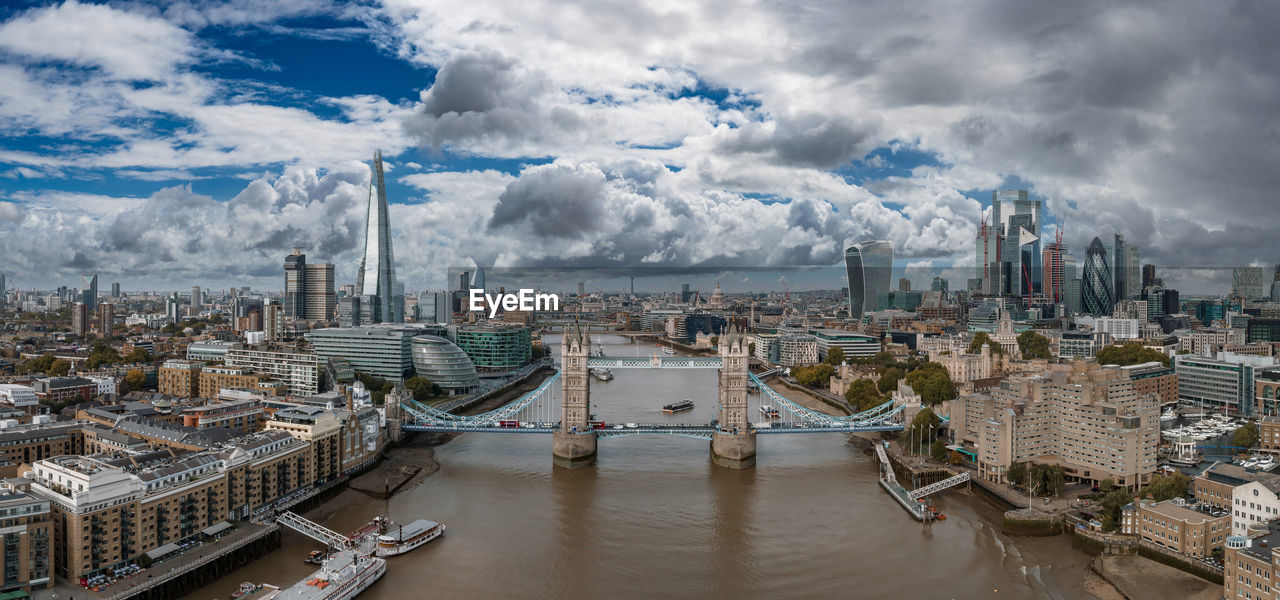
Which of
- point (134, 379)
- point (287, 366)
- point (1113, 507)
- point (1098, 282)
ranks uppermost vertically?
point (1098, 282)

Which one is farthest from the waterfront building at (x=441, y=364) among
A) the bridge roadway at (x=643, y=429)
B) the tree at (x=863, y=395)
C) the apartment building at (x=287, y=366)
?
the tree at (x=863, y=395)

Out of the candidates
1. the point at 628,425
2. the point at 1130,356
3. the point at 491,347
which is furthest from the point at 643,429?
the point at 1130,356

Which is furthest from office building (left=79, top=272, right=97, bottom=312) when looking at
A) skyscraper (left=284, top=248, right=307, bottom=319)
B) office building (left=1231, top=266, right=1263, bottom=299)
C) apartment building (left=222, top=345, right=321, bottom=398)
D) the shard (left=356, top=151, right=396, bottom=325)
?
office building (left=1231, top=266, right=1263, bottom=299)

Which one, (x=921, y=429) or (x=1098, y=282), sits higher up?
(x=1098, y=282)

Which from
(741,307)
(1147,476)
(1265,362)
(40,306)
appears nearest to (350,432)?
(1147,476)

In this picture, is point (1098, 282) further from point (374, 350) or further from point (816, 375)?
point (374, 350)

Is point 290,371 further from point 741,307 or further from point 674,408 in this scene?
point 741,307
